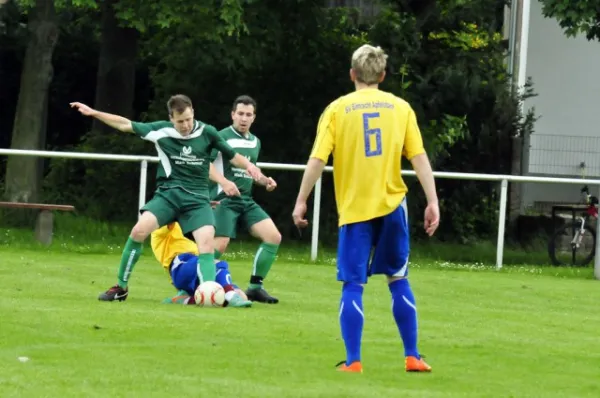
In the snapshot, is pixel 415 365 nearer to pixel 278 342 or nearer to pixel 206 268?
pixel 278 342

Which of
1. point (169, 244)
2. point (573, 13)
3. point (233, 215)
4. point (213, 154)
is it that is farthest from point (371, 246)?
point (573, 13)

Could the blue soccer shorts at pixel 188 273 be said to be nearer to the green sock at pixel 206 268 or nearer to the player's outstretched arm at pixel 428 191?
the green sock at pixel 206 268

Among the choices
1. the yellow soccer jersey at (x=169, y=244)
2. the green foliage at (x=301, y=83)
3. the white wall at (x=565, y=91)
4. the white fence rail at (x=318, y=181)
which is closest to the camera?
the yellow soccer jersey at (x=169, y=244)

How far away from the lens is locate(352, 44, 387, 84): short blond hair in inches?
355

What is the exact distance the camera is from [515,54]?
33906 millimetres

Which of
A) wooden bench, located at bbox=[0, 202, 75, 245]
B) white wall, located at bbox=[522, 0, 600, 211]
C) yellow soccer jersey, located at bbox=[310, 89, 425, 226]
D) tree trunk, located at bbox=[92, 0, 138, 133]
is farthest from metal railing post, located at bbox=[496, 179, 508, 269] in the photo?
white wall, located at bbox=[522, 0, 600, 211]

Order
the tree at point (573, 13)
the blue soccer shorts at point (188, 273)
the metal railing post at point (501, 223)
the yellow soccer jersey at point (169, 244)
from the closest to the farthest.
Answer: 1. the blue soccer shorts at point (188, 273)
2. the yellow soccer jersey at point (169, 244)
3. the metal railing post at point (501, 223)
4. the tree at point (573, 13)

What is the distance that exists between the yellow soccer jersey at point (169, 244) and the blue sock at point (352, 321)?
505 cm

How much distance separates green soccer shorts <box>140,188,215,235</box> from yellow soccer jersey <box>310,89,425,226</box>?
4.30 m

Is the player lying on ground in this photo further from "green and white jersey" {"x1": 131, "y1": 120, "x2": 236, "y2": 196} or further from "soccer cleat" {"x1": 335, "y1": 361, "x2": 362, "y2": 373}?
"soccer cleat" {"x1": 335, "y1": 361, "x2": 362, "y2": 373}

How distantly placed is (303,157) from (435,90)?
310cm

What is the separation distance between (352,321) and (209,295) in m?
4.17

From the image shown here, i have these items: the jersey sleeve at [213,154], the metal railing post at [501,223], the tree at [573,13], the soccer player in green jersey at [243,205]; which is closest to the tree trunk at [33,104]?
the tree at [573,13]

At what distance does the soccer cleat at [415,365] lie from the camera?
922 cm
